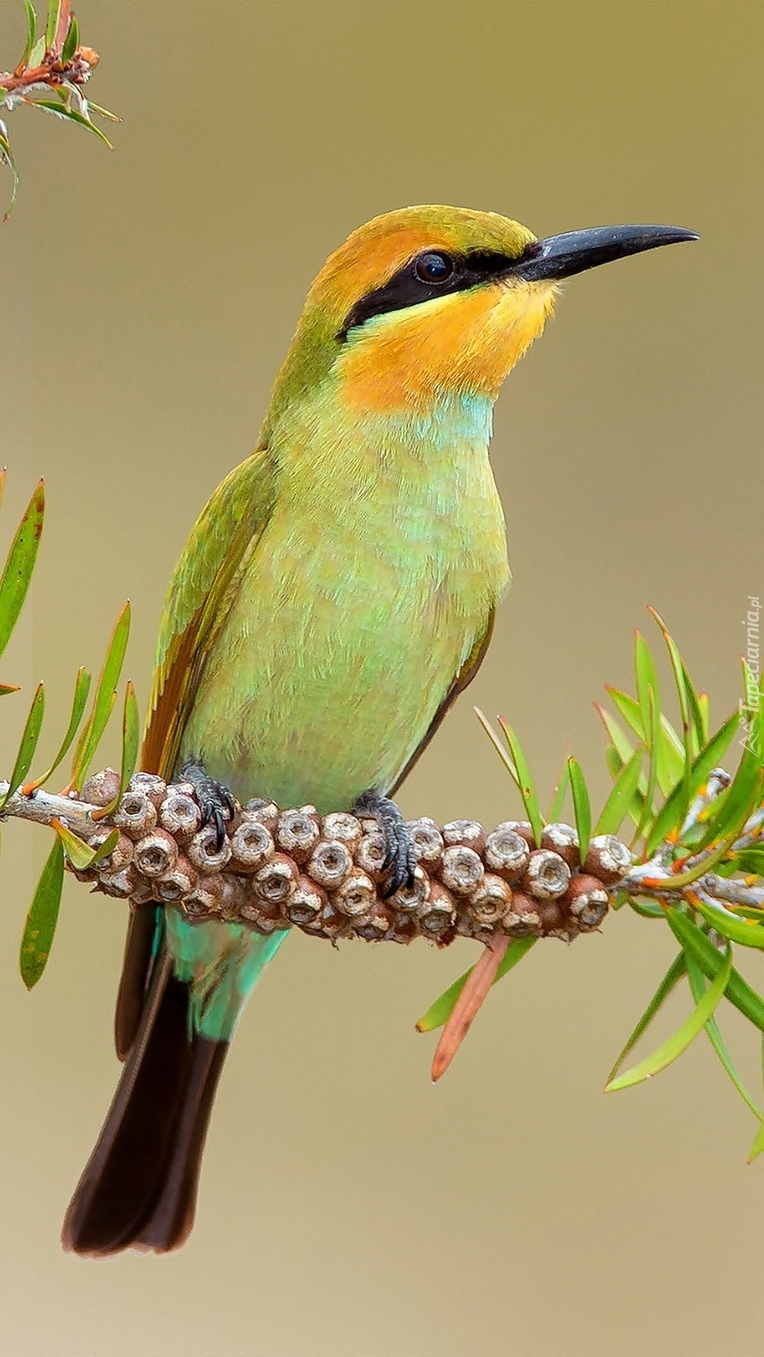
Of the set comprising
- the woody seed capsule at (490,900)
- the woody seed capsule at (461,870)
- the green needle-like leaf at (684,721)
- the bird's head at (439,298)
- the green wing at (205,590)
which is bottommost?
the woody seed capsule at (490,900)

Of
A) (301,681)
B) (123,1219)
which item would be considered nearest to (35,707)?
(301,681)

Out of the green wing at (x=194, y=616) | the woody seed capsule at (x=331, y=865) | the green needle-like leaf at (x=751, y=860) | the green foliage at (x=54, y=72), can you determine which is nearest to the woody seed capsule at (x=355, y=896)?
the woody seed capsule at (x=331, y=865)

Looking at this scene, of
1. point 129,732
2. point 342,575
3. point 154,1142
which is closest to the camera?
point 129,732

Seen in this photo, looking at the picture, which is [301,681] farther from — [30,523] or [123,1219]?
[30,523]

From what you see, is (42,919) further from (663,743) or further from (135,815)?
(663,743)

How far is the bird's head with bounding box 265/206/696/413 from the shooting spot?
4.13ft

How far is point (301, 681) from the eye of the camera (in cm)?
122

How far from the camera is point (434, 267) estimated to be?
128cm

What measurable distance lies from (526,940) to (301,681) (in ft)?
1.56

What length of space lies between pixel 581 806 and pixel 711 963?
118mm

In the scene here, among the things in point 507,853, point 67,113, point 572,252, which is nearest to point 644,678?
point 507,853

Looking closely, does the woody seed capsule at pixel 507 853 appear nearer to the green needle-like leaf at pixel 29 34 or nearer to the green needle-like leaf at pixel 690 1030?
the green needle-like leaf at pixel 690 1030

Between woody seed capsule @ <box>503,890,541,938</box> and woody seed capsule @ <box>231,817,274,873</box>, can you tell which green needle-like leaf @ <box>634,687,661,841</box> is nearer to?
woody seed capsule @ <box>503,890,541,938</box>

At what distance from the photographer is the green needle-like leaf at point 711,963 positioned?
0.74 m
